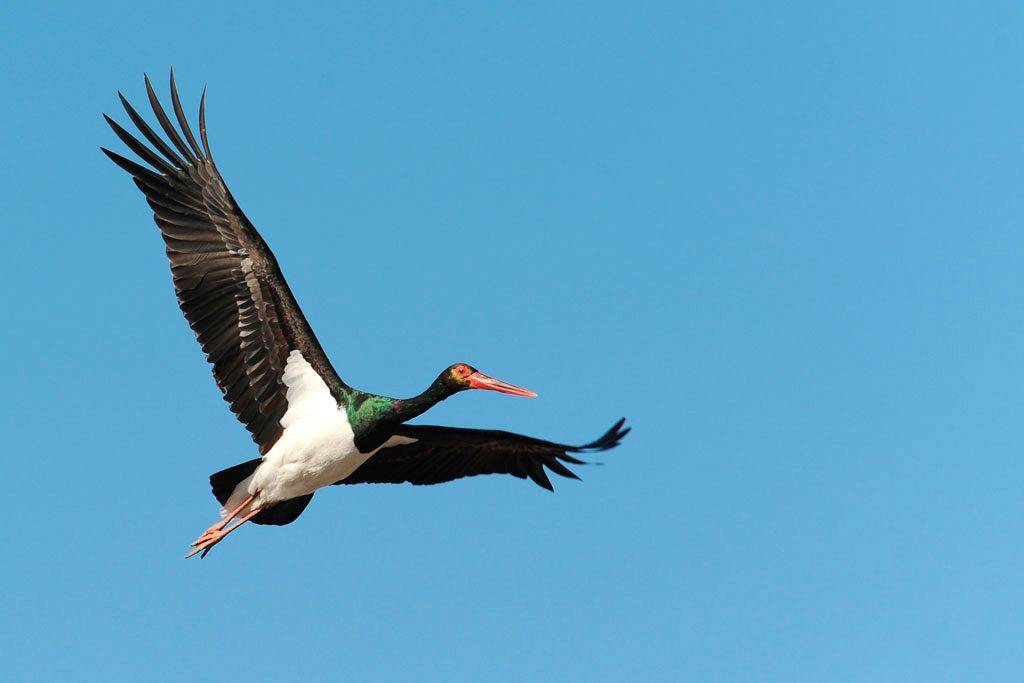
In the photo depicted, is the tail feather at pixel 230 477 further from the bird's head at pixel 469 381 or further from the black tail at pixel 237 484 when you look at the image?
the bird's head at pixel 469 381

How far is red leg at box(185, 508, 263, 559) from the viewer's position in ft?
52.8

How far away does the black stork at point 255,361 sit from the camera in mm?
16188

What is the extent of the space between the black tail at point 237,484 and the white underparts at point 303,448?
7 cm

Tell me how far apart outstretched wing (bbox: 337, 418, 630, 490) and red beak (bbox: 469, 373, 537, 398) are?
71cm

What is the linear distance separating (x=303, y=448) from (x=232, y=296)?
186 centimetres

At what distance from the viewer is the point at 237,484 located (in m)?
16.3

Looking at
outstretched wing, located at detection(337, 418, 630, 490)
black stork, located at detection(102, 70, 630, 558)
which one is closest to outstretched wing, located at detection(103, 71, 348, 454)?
black stork, located at detection(102, 70, 630, 558)

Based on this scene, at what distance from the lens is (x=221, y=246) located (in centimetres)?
1636

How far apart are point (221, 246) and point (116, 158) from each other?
1.62 meters

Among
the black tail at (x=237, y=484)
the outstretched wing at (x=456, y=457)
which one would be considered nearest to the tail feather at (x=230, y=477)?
the black tail at (x=237, y=484)

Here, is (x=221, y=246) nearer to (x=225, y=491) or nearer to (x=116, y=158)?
(x=116, y=158)

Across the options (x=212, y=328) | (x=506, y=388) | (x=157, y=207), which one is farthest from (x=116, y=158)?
(x=506, y=388)

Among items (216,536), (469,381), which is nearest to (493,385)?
(469,381)

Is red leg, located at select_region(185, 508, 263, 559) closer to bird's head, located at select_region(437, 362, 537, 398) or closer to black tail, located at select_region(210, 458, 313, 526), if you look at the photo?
black tail, located at select_region(210, 458, 313, 526)
